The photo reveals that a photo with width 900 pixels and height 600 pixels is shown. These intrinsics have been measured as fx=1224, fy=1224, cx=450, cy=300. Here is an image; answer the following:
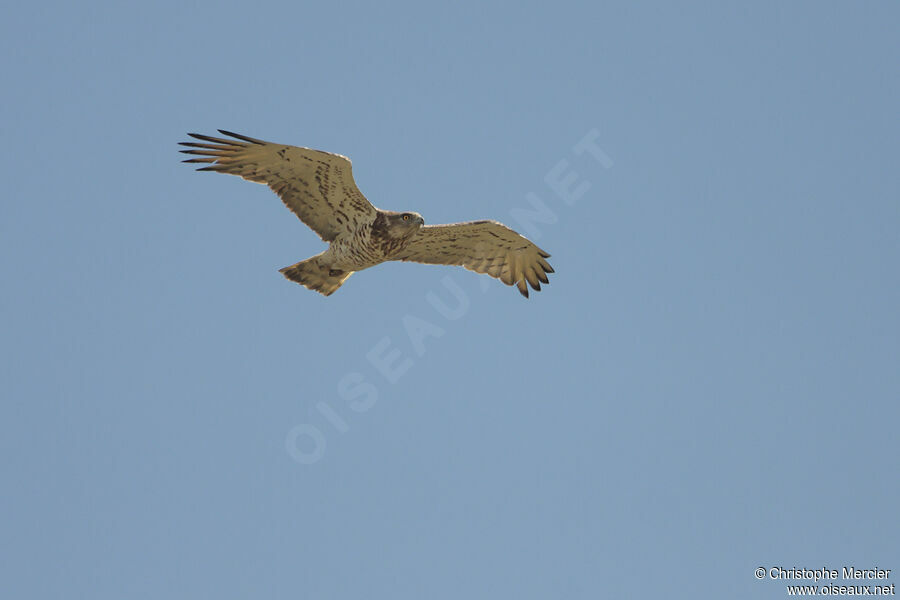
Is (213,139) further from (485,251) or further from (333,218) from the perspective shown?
(485,251)

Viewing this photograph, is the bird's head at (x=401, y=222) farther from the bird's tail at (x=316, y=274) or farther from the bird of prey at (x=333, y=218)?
the bird's tail at (x=316, y=274)

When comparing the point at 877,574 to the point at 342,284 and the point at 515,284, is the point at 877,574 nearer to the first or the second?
the point at 515,284

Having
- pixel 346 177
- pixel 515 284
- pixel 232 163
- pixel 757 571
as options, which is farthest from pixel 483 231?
pixel 757 571

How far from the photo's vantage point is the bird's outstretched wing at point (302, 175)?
1694cm

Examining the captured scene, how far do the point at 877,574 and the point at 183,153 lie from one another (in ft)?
38.0

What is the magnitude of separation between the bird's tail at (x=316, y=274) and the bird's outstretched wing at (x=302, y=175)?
1.68ft

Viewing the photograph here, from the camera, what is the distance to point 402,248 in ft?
59.0

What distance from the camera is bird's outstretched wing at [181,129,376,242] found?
16938 mm

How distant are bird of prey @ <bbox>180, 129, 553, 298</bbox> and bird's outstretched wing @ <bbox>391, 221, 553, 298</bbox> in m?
0.02

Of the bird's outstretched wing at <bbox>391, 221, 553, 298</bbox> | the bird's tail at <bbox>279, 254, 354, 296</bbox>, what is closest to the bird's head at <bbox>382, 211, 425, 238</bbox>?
the bird's outstretched wing at <bbox>391, 221, 553, 298</bbox>

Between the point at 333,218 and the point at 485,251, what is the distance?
3.00 meters

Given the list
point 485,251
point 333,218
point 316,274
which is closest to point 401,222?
point 333,218

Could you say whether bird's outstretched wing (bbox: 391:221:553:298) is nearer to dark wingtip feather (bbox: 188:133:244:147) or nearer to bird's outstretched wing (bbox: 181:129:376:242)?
bird's outstretched wing (bbox: 181:129:376:242)

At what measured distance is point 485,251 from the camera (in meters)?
19.7
